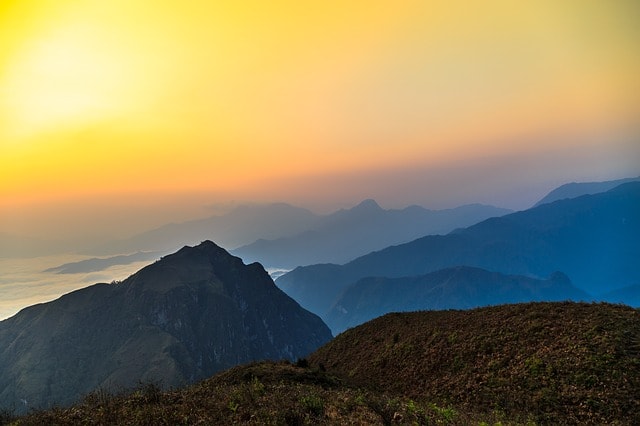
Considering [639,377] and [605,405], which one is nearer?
[605,405]

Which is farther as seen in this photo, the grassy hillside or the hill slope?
the hill slope

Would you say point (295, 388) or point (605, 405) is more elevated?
point (295, 388)

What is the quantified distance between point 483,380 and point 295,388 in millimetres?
14076

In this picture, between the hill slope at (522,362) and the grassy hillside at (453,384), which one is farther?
the hill slope at (522,362)

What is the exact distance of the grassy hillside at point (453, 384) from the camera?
633 inches

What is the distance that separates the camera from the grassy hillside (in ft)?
52.7

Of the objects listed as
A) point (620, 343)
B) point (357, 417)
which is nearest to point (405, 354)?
point (620, 343)

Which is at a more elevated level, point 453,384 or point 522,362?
point 522,362

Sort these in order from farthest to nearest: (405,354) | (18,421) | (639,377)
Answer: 1. (405,354)
2. (639,377)
3. (18,421)

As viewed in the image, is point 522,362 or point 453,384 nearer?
point 522,362

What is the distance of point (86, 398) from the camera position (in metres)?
17.6

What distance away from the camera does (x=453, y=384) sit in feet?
88.5

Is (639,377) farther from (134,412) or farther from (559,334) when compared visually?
(134,412)

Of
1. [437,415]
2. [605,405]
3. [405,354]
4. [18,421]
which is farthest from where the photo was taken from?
[405,354]
